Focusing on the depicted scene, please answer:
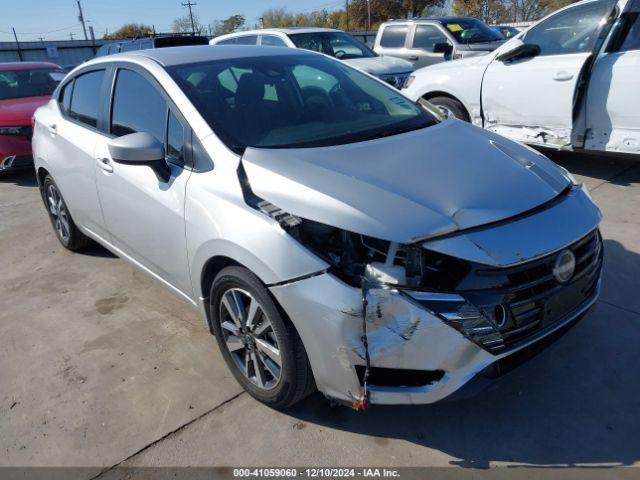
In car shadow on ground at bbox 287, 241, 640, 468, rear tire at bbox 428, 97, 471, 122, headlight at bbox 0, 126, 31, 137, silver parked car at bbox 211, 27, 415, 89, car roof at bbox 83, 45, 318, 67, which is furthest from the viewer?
silver parked car at bbox 211, 27, 415, 89

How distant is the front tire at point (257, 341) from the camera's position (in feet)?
7.47

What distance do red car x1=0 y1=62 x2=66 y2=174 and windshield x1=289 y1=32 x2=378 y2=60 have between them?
13.9 ft

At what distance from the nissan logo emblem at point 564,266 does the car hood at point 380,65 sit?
267 inches

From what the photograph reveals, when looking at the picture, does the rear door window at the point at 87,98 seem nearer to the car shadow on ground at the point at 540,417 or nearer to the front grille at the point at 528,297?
the car shadow on ground at the point at 540,417

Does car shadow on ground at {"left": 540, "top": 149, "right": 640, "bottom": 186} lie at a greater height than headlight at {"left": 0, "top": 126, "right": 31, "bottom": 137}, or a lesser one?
lesser

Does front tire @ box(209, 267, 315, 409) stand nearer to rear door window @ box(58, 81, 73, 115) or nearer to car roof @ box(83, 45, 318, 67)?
car roof @ box(83, 45, 318, 67)

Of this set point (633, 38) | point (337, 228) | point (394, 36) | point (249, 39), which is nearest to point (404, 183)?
point (337, 228)

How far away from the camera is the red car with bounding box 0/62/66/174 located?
718 centimetres

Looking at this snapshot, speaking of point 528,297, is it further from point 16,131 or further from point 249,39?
point 249,39

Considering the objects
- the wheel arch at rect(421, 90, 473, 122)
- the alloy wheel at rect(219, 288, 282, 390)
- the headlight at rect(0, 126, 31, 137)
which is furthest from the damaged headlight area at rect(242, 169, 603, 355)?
the headlight at rect(0, 126, 31, 137)

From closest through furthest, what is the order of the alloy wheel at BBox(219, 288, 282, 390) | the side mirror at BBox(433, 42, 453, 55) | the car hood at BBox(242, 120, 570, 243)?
the car hood at BBox(242, 120, 570, 243) → the alloy wheel at BBox(219, 288, 282, 390) → the side mirror at BBox(433, 42, 453, 55)

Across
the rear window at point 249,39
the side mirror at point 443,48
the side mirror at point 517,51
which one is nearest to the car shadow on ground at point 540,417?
the side mirror at point 517,51

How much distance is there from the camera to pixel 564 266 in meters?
2.19

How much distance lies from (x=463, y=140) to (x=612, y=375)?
1.45m
